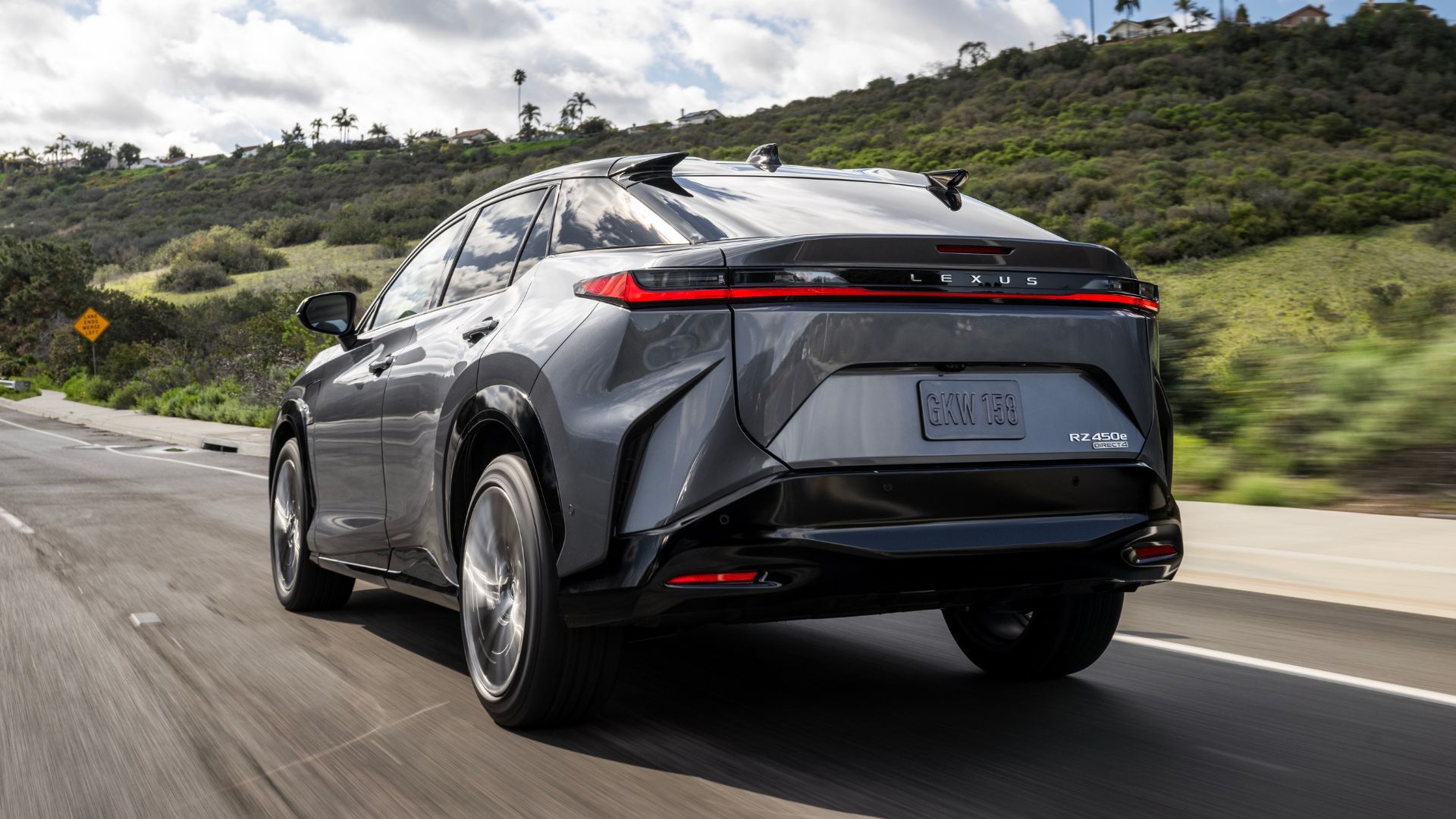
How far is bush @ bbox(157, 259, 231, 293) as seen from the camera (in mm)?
68062

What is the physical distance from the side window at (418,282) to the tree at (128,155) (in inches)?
6835

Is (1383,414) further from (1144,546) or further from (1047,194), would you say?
(1047,194)

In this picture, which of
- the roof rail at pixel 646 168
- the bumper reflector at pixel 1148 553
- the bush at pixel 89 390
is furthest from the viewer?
the bush at pixel 89 390

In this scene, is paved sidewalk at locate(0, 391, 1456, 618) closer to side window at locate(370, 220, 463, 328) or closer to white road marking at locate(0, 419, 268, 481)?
side window at locate(370, 220, 463, 328)

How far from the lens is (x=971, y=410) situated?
3666 mm

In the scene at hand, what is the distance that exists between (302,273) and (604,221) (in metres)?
65.5

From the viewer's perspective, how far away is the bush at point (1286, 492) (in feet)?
31.0

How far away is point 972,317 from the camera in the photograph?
370 centimetres

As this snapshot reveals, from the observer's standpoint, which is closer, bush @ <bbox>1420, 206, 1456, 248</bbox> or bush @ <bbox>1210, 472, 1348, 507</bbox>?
bush @ <bbox>1210, 472, 1348, 507</bbox>

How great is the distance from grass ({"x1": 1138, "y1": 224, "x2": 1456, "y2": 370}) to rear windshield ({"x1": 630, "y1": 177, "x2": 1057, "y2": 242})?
19.5 meters

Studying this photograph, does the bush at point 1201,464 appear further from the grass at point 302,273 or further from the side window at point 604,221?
the grass at point 302,273

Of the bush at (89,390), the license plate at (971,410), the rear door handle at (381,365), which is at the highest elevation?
the rear door handle at (381,365)

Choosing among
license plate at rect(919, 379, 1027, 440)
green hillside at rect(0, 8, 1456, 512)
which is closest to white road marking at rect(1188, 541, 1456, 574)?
green hillside at rect(0, 8, 1456, 512)

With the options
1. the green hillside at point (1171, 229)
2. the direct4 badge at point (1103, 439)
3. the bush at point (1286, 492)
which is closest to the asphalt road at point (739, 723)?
the direct4 badge at point (1103, 439)
